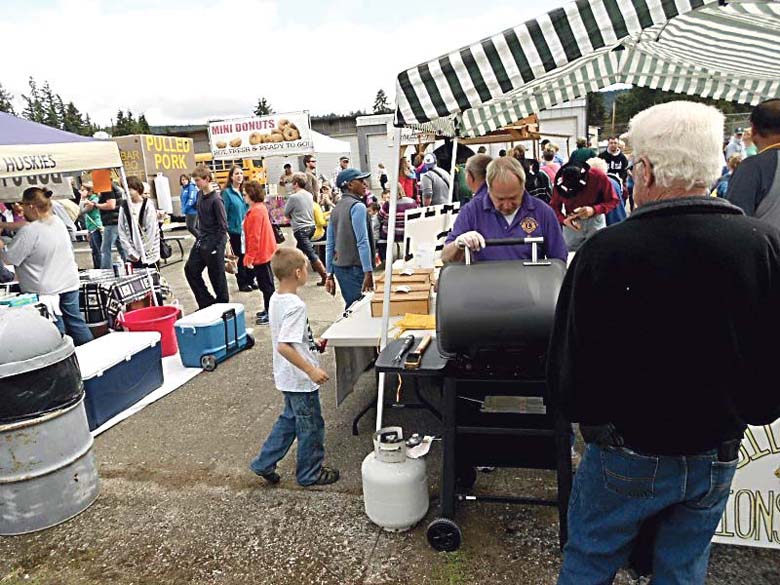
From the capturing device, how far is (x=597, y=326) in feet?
4.91

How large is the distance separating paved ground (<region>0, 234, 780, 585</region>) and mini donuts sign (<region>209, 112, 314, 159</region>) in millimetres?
13154

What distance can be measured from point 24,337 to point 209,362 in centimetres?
237

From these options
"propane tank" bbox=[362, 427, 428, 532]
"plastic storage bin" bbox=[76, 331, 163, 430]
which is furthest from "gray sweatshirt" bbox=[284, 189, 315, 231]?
"propane tank" bbox=[362, 427, 428, 532]

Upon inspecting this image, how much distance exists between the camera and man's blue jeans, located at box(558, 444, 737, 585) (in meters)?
1.57

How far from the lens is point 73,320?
5543 mm

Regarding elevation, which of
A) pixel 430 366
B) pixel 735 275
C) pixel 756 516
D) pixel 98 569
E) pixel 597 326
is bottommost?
pixel 98 569

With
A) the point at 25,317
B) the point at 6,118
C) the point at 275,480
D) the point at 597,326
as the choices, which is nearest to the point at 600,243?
the point at 597,326

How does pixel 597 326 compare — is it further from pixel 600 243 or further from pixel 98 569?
pixel 98 569

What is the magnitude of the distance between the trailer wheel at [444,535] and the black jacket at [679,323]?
132cm

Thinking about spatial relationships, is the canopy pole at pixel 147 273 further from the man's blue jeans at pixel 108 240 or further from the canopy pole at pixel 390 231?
the canopy pole at pixel 390 231

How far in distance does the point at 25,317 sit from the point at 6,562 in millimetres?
1241

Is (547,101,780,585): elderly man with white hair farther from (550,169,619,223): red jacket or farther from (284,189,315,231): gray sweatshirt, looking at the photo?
(284,189,315,231): gray sweatshirt

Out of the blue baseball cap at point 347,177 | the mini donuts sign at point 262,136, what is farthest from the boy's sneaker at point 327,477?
the mini donuts sign at point 262,136

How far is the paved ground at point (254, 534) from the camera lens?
257cm
